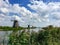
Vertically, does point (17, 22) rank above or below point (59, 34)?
above

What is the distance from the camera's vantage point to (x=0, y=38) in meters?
7.30

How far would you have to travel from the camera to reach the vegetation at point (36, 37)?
734 cm

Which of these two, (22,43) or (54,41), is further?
(54,41)

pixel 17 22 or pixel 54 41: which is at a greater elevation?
pixel 17 22

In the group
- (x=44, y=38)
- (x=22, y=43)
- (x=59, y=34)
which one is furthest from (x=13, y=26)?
(x=59, y=34)

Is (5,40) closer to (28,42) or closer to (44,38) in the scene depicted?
(28,42)

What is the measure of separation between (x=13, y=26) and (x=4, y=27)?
24.0 inches

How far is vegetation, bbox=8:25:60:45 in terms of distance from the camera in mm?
7336

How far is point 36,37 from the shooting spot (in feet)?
25.0

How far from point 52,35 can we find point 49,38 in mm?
265

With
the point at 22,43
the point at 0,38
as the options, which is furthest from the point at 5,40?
the point at 22,43

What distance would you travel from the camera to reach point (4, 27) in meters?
7.20

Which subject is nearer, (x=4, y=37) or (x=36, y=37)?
(x=4, y=37)

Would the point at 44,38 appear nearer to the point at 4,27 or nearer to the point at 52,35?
the point at 52,35
